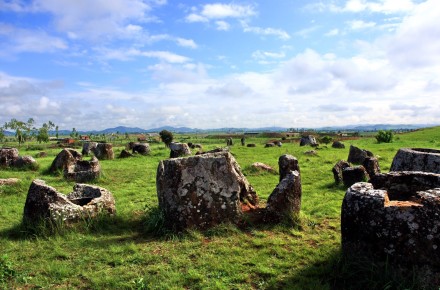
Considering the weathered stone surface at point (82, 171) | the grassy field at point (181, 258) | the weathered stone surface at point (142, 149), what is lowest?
the grassy field at point (181, 258)

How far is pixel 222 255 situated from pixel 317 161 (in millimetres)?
20856

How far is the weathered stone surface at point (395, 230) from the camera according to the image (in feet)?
20.5

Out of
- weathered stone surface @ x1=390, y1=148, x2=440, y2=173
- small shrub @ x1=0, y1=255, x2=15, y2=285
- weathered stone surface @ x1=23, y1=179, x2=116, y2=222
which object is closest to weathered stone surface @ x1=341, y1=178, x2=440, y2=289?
weathered stone surface @ x1=390, y1=148, x2=440, y2=173

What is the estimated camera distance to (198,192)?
9953 millimetres

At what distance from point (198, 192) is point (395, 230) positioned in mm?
5143

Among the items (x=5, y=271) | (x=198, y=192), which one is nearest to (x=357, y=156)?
(x=198, y=192)

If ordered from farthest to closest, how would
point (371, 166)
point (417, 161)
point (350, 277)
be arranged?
point (371, 166)
point (417, 161)
point (350, 277)

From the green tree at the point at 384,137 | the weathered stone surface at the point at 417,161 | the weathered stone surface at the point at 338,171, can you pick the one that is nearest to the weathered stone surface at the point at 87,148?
the weathered stone surface at the point at 338,171

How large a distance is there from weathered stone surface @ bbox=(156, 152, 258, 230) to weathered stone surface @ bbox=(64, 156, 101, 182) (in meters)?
10.9

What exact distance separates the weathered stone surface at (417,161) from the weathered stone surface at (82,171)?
15.1m

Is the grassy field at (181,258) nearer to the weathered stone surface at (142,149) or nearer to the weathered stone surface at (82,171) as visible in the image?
the weathered stone surface at (82,171)

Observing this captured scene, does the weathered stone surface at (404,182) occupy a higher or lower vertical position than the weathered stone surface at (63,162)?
higher

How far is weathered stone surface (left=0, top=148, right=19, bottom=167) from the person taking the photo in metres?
25.0

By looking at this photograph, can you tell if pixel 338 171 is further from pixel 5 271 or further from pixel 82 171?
pixel 5 271
